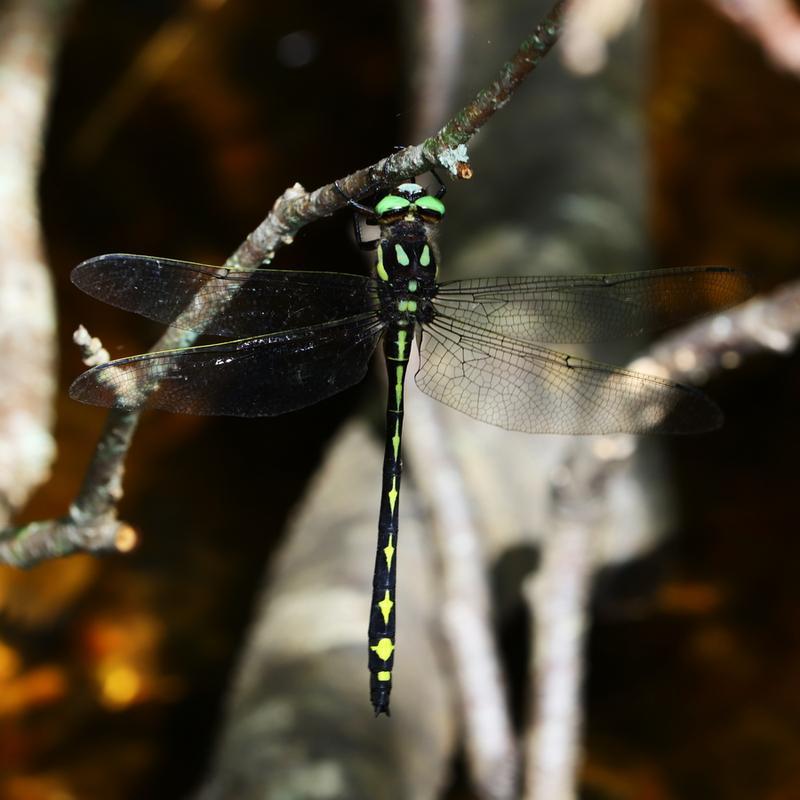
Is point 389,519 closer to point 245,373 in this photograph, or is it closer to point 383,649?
point 383,649

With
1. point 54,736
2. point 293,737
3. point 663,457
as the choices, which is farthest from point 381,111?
point 293,737

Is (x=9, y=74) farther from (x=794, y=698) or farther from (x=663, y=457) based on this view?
(x=794, y=698)

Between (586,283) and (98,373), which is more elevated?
(586,283)

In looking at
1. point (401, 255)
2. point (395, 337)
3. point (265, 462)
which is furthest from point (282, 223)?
point (265, 462)

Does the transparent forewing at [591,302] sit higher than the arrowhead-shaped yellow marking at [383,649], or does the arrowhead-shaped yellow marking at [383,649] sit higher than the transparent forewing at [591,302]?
the transparent forewing at [591,302]

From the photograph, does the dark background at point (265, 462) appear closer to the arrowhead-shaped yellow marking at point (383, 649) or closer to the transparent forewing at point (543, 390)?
the transparent forewing at point (543, 390)

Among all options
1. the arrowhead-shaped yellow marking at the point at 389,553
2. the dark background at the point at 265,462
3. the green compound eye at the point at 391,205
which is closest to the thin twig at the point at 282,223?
the green compound eye at the point at 391,205

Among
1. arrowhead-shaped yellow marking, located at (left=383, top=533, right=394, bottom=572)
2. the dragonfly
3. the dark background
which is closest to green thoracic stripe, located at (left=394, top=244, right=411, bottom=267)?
the dragonfly
